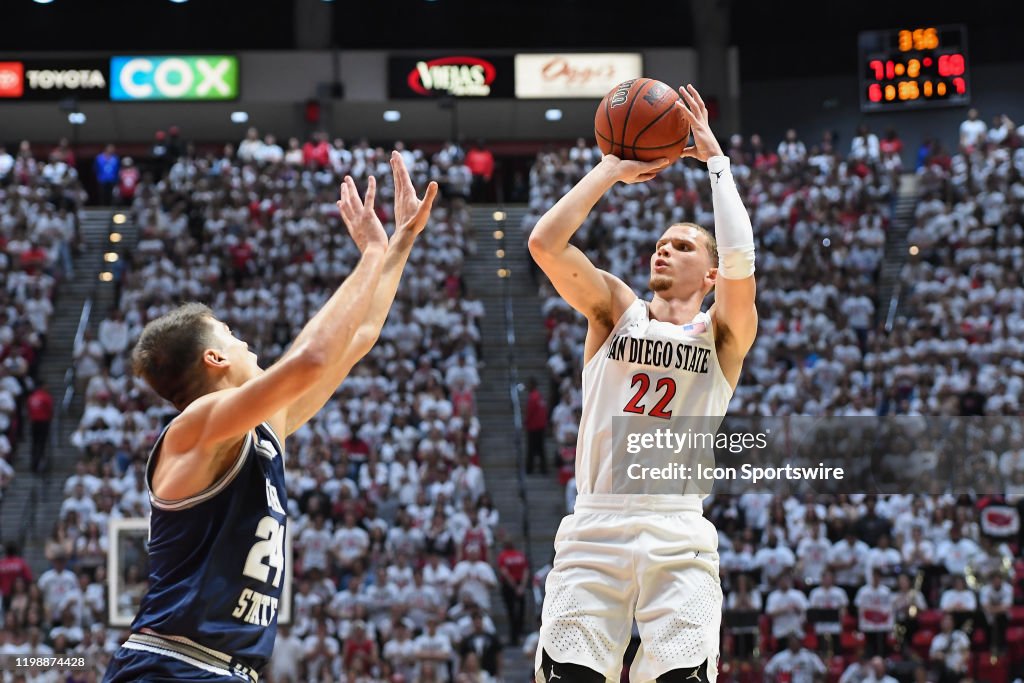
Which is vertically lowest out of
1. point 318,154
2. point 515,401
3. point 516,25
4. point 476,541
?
point 476,541

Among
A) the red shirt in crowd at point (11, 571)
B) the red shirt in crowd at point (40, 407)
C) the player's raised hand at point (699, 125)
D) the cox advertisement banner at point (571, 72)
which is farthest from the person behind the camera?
the cox advertisement banner at point (571, 72)

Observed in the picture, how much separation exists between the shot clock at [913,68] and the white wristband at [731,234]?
21734mm

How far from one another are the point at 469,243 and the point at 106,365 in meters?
6.02

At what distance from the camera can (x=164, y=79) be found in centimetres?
2612

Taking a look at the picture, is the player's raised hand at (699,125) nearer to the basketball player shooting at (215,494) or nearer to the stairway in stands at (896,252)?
the basketball player shooting at (215,494)

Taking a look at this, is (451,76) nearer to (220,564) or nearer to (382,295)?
(382,295)

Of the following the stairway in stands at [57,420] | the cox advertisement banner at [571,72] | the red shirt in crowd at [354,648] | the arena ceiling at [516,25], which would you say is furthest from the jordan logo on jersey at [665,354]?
the arena ceiling at [516,25]

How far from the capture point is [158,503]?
3.55 meters

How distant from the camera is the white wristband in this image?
4.90 meters

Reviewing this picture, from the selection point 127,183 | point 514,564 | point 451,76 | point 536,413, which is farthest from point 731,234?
point 451,76

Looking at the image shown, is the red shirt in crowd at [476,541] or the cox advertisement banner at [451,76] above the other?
the cox advertisement banner at [451,76]

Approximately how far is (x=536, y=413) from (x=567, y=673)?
11910mm

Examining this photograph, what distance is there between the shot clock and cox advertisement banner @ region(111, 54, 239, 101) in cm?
1244

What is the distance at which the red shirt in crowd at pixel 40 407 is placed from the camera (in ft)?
55.0
